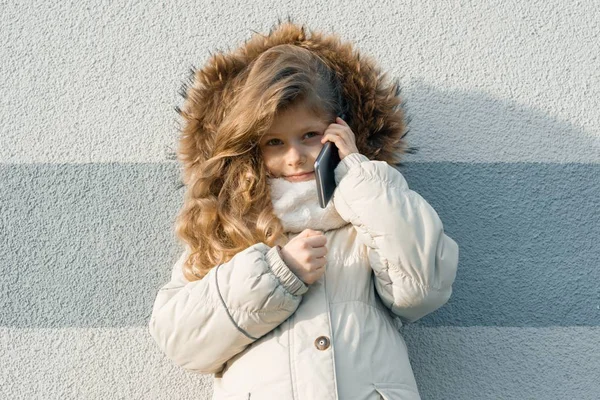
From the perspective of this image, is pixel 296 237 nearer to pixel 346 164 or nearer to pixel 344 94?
pixel 346 164

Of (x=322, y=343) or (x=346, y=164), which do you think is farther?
(x=346, y=164)

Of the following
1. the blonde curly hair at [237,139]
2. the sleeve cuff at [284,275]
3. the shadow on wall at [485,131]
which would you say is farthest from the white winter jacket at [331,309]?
the shadow on wall at [485,131]

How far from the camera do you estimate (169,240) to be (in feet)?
7.66

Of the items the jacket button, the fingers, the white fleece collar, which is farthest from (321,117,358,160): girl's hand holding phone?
the jacket button

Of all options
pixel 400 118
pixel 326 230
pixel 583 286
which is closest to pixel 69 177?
pixel 326 230

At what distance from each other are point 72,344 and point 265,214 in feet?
2.27

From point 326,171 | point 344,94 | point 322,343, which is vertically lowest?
point 322,343

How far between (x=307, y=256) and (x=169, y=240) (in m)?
0.58

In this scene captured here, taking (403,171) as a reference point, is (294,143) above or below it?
above

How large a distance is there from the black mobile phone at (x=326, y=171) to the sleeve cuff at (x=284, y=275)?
20cm

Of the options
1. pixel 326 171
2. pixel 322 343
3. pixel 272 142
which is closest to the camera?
pixel 322 343

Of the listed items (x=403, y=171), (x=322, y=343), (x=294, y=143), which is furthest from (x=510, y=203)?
(x=322, y=343)

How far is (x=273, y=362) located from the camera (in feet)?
6.23

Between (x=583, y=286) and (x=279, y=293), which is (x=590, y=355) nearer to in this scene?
(x=583, y=286)
